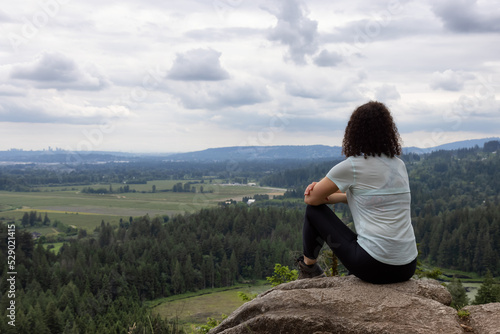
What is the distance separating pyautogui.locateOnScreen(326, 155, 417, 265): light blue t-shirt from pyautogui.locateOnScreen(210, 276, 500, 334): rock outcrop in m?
0.66

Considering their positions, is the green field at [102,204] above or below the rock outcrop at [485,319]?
below

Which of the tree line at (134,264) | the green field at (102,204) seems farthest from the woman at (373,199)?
the green field at (102,204)

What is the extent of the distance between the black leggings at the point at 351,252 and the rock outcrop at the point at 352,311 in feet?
0.72

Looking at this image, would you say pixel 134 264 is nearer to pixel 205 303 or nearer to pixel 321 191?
pixel 205 303

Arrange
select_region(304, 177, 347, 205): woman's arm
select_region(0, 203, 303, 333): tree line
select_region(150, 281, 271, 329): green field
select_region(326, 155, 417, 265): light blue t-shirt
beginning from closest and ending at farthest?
select_region(326, 155, 417, 265): light blue t-shirt < select_region(304, 177, 347, 205): woman's arm < select_region(0, 203, 303, 333): tree line < select_region(150, 281, 271, 329): green field

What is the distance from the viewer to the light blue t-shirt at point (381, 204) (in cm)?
565

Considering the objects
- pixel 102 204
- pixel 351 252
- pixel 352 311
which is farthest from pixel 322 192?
pixel 102 204

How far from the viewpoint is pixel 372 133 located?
5867 millimetres

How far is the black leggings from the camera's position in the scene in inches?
233

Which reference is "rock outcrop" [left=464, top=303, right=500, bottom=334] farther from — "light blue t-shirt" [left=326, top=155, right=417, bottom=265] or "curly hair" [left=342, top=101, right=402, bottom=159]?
"curly hair" [left=342, top=101, right=402, bottom=159]

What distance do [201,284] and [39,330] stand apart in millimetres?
42129

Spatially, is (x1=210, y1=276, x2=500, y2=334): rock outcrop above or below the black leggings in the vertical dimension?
below

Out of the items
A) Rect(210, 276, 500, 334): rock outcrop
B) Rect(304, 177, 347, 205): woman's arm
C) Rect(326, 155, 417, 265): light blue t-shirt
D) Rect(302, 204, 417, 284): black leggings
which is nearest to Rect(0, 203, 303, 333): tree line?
Rect(210, 276, 500, 334): rock outcrop

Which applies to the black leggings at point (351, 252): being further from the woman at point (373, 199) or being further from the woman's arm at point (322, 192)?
the woman's arm at point (322, 192)
